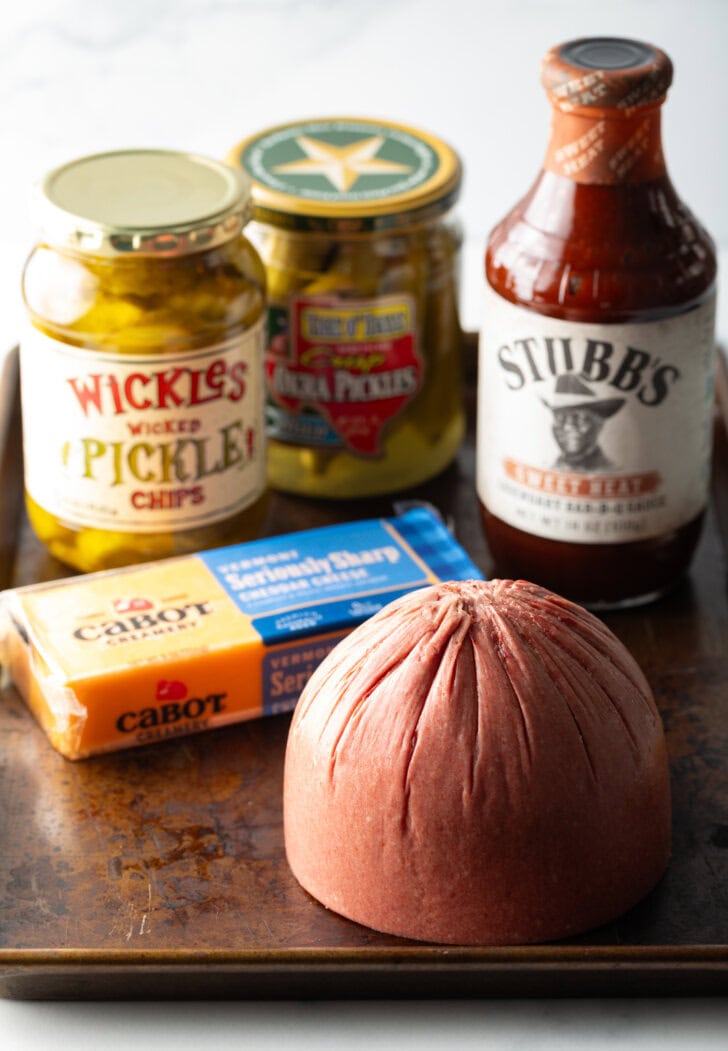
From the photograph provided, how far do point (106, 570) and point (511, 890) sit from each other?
1.58ft

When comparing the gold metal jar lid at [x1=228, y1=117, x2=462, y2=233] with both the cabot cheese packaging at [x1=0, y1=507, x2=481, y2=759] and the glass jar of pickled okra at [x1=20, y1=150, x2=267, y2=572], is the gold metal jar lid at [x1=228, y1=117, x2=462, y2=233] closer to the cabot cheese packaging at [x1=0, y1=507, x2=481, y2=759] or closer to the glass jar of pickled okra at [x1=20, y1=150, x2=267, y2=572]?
the glass jar of pickled okra at [x1=20, y1=150, x2=267, y2=572]

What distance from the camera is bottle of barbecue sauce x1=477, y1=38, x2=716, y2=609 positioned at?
3.92 ft

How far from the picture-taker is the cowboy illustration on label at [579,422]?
125 centimetres

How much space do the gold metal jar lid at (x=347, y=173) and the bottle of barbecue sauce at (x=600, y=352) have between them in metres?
0.15

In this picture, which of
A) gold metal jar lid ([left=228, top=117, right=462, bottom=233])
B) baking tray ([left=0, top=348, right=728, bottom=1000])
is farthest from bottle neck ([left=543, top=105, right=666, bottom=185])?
baking tray ([left=0, top=348, right=728, bottom=1000])

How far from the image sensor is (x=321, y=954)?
98 centimetres

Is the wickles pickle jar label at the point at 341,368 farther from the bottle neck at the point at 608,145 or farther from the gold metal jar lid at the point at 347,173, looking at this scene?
the bottle neck at the point at 608,145

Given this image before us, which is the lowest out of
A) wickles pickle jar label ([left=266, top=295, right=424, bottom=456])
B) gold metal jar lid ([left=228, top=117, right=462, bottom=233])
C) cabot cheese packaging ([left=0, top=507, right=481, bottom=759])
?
cabot cheese packaging ([left=0, top=507, right=481, bottom=759])

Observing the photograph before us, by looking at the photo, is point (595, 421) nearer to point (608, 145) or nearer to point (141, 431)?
point (608, 145)

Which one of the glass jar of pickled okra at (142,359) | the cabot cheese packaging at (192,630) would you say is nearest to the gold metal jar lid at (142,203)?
the glass jar of pickled okra at (142,359)

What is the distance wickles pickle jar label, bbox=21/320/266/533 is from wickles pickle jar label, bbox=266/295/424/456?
82 millimetres

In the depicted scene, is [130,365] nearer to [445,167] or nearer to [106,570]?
[106,570]

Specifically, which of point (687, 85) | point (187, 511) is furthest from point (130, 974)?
point (687, 85)

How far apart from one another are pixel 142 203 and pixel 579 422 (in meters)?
0.36
